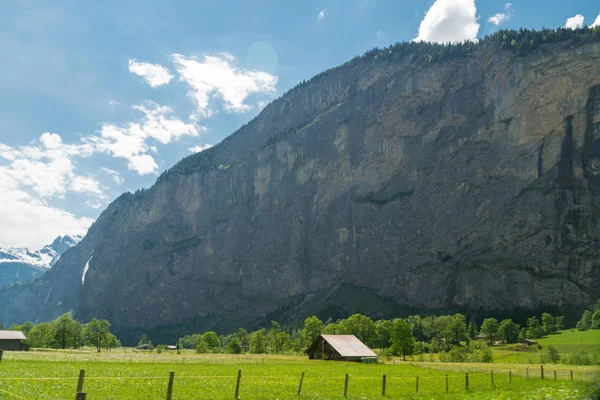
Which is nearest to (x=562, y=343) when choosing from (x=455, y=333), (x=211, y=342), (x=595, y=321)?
(x=595, y=321)

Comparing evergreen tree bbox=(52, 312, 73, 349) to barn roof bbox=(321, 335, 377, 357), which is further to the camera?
evergreen tree bbox=(52, 312, 73, 349)

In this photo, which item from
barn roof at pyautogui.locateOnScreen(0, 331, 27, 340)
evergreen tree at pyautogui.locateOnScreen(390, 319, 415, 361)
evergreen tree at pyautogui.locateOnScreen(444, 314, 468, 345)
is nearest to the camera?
evergreen tree at pyautogui.locateOnScreen(390, 319, 415, 361)

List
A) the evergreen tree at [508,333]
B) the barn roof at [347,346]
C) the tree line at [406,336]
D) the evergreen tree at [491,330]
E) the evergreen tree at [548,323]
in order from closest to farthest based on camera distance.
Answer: the barn roof at [347,346], the tree line at [406,336], the evergreen tree at [508,333], the evergreen tree at [491,330], the evergreen tree at [548,323]

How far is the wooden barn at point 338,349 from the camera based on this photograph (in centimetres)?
7375

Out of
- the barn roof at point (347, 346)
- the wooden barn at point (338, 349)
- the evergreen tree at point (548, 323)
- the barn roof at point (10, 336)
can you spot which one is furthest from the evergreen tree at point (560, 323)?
the barn roof at point (10, 336)

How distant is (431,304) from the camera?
198 metres

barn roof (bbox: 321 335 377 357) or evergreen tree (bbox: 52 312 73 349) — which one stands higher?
barn roof (bbox: 321 335 377 357)

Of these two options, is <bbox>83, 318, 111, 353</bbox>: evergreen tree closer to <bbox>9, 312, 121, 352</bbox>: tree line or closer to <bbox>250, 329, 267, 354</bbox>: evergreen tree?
<bbox>9, 312, 121, 352</bbox>: tree line

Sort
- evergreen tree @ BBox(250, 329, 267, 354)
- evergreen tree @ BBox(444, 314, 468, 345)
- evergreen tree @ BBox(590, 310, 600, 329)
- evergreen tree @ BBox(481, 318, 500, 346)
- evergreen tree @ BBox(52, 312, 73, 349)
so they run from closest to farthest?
evergreen tree @ BBox(52, 312, 73, 349) → evergreen tree @ BBox(250, 329, 267, 354) → evergreen tree @ BBox(590, 310, 600, 329) → evergreen tree @ BBox(444, 314, 468, 345) → evergreen tree @ BBox(481, 318, 500, 346)

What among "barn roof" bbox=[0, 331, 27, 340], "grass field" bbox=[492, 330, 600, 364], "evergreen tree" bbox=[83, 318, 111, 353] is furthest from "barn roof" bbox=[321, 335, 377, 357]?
"evergreen tree" bbox=[83, 318, 111, 353]

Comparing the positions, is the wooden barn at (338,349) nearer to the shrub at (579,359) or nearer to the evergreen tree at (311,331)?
the shrub at (579,359)

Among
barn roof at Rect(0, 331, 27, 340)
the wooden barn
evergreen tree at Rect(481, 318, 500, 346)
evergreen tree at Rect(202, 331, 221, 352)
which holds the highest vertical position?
evergreen tree at Rect(481, 318, 500, 346)

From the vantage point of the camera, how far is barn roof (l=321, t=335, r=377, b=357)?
7412 cm

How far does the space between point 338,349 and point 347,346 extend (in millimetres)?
2658
